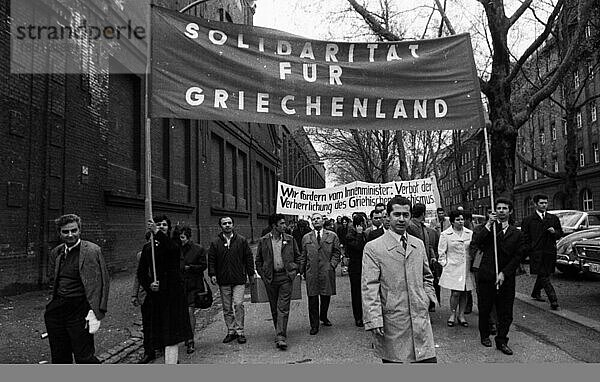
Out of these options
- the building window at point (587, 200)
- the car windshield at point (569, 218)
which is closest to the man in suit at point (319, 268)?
the car windshield at point (569, 218)

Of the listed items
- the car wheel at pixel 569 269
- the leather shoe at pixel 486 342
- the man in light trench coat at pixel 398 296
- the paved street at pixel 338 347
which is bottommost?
the paved street at pixel 338 347

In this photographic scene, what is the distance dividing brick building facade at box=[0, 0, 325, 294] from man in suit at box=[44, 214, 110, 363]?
15.5 ft

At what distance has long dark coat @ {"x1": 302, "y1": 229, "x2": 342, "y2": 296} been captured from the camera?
7.84 meters

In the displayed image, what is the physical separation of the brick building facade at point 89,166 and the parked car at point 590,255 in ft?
30.7

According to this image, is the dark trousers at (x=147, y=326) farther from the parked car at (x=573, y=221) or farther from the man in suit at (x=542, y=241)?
the parked car at (x=573, y=221)

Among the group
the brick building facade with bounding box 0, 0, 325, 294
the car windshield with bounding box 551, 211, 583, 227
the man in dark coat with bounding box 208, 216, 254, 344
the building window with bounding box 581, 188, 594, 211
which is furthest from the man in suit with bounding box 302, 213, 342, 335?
the building window with bounding box 581, 188, 594, 211

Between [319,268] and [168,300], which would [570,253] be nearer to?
[319,268]

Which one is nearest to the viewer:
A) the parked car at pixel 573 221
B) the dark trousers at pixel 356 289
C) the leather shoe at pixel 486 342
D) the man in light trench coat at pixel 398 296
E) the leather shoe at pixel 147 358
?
the man in light trench coat at pixel 398 296

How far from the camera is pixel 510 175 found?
14.3 m

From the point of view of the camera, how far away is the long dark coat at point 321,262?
7840 mm

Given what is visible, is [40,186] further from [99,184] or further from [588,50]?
[588,50]

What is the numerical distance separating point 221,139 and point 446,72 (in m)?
20.6

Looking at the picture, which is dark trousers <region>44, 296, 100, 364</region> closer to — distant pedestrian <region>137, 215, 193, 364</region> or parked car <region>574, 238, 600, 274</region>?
distant pedestrian <region>137, 215, 193, 364</region>

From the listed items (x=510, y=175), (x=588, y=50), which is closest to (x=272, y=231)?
(x=510, y=175)
